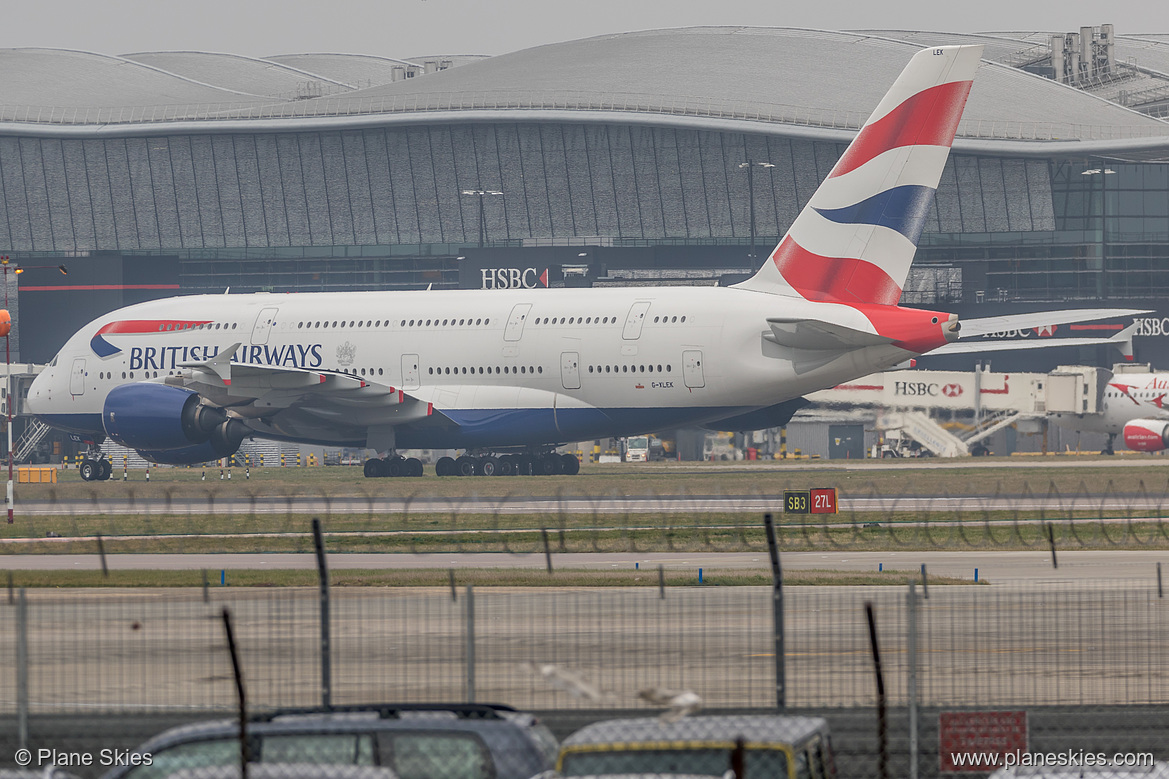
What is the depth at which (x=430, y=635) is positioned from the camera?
16.4 meters

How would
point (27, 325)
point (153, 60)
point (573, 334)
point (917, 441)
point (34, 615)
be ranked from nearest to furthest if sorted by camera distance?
1. point (34, 615)
2. point (573, 334)
3. point (917, 441)
4. point (27, 325)
5. point (153, 60)

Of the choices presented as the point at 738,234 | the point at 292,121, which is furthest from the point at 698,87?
the point at 292,121

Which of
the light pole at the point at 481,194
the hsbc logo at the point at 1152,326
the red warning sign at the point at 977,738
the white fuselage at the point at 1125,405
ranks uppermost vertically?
the light pole at the point at 481,194

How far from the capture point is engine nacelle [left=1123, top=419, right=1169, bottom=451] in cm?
7831

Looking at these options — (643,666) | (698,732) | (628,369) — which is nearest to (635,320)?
(628,369)

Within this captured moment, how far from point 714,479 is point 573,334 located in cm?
689

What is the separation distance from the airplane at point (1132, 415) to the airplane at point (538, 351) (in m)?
36.0

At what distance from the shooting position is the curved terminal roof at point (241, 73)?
178500mm

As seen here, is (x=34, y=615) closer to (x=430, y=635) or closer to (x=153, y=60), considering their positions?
(x=430, y=635)

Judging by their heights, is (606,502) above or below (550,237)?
below

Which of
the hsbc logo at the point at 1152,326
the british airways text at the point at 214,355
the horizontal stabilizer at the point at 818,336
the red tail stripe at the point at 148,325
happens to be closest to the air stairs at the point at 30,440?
the red tail stripe at the point at 148,325

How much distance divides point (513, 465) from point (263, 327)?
10.5 m

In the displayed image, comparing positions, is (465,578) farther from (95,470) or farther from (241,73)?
(241,73)

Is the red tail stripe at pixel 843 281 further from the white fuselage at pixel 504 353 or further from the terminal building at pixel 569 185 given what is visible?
the terminal building at pixel 569 185
